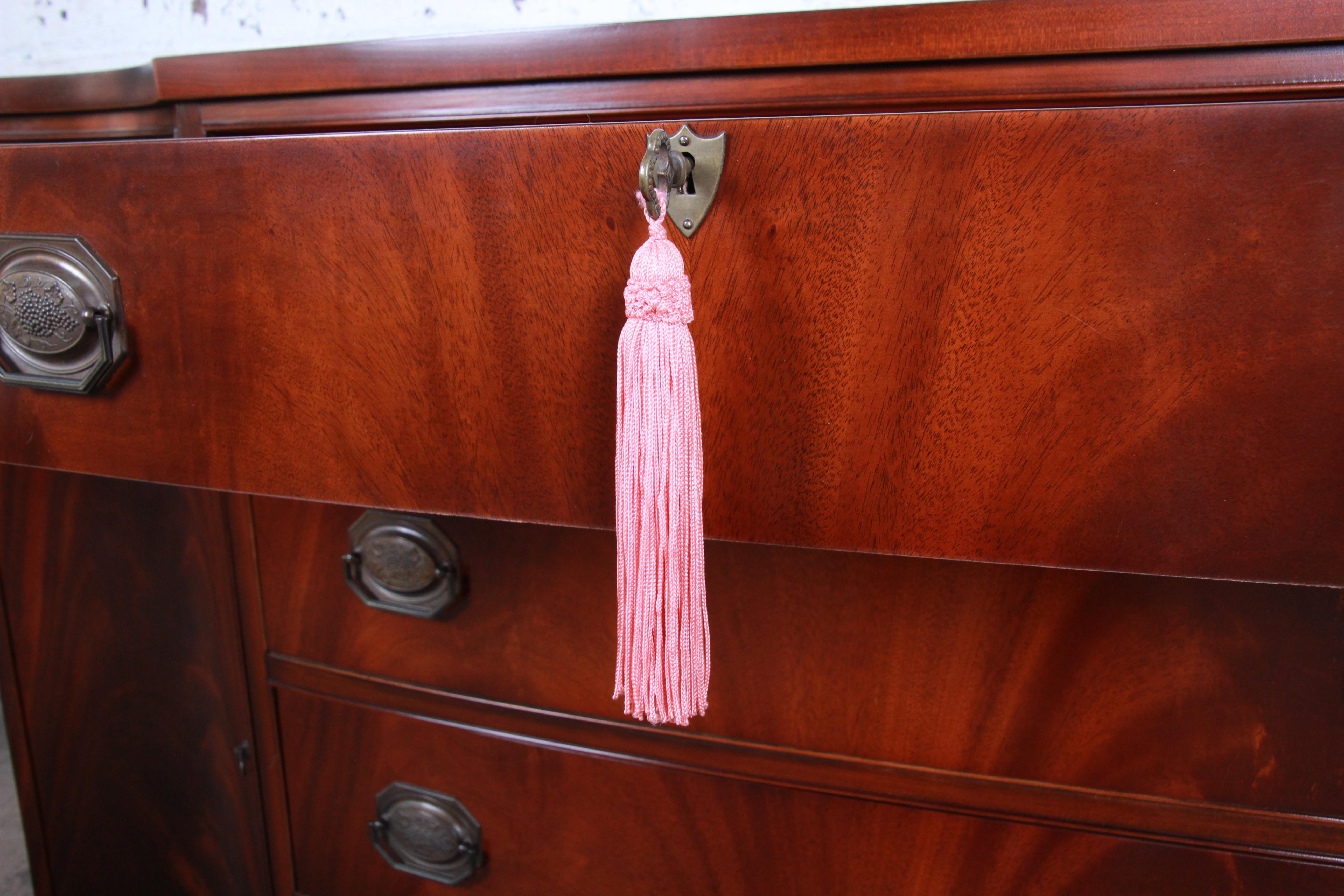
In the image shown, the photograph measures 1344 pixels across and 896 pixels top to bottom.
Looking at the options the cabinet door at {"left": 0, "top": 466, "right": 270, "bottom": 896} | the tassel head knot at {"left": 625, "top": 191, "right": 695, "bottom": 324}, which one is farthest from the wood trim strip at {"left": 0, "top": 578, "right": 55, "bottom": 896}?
the tassel head knot at {"left": 625, "top": 191, "right": 695, "bottom": 324}

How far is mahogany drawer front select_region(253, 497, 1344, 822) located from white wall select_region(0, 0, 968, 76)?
0.52 m

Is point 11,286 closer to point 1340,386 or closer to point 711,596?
point 711,596

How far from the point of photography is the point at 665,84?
0.31 metres

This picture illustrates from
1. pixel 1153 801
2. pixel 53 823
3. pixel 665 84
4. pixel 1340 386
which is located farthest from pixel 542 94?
pixel 53 823

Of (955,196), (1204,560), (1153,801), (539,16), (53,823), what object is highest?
(539,16)

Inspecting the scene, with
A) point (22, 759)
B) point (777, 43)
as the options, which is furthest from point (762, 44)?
point (22, 759)

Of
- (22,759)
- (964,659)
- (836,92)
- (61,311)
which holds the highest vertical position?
(836,92)

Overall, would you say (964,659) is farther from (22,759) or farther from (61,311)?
(22,759)

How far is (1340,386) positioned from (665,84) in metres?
0.25

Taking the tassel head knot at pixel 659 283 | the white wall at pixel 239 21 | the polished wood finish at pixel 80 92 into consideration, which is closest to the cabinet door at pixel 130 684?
the polished wood finish at pixel 80 92

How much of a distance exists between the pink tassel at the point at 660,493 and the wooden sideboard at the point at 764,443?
22 mm

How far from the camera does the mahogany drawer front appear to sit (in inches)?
A: 13.4

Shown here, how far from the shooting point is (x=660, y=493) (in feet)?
0.87

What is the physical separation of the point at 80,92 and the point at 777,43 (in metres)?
0.36
